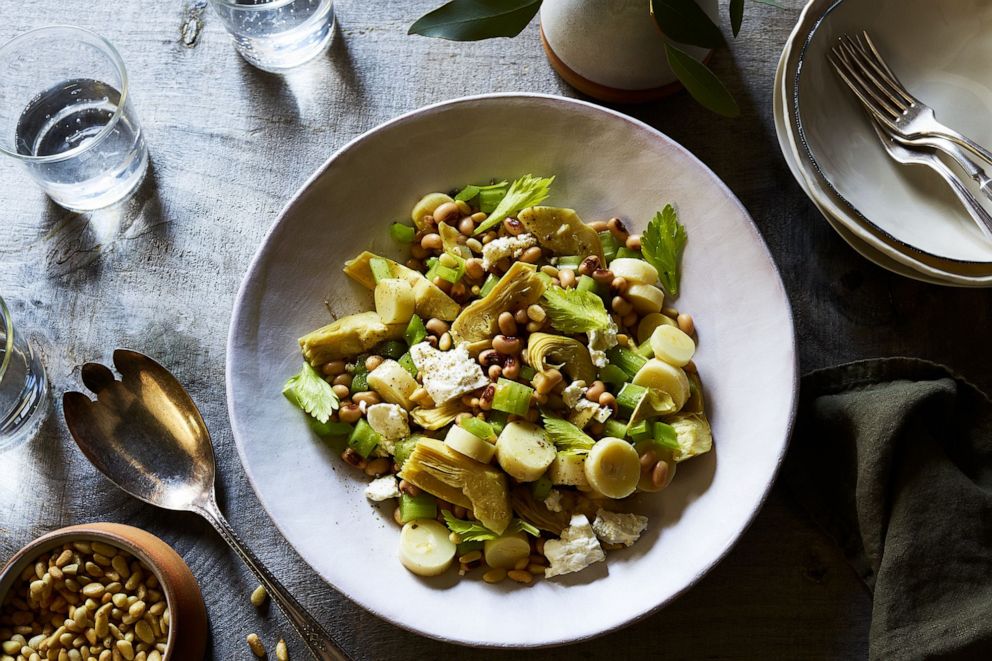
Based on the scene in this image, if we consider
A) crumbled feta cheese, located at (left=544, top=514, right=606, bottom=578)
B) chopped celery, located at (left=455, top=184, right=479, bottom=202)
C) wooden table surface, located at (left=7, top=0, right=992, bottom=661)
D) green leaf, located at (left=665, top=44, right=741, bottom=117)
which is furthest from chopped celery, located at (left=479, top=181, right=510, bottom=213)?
crumbled feta cheese, located at (left=544, top=514, right=606, bottom=578)

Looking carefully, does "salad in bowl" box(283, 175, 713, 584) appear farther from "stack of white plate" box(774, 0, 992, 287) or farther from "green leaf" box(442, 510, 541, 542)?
"stack of white plate" box(774, 0, 992, 287)

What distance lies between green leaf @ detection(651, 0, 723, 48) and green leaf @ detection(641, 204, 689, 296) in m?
0.35

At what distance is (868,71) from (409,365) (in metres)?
1.15

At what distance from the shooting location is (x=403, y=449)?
1.67 m

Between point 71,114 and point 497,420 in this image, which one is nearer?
point 497,420

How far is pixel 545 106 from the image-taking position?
1.81 m

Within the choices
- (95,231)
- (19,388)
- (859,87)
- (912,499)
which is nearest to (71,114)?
(95,231)

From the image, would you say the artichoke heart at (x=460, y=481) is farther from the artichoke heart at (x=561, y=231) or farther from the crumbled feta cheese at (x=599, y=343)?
the artichoke heart at (x=561, y=231)

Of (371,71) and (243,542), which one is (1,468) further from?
(371,71)

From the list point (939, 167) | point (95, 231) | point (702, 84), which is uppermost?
point (702, 84)

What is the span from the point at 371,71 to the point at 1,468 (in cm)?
123

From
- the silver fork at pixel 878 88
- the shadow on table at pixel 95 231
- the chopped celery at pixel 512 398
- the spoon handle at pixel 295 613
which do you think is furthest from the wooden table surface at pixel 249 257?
the chopped celery at pixel 512 398

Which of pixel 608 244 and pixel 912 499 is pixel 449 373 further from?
pixel 912 499

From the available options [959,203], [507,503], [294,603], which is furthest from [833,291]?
[294,603]
